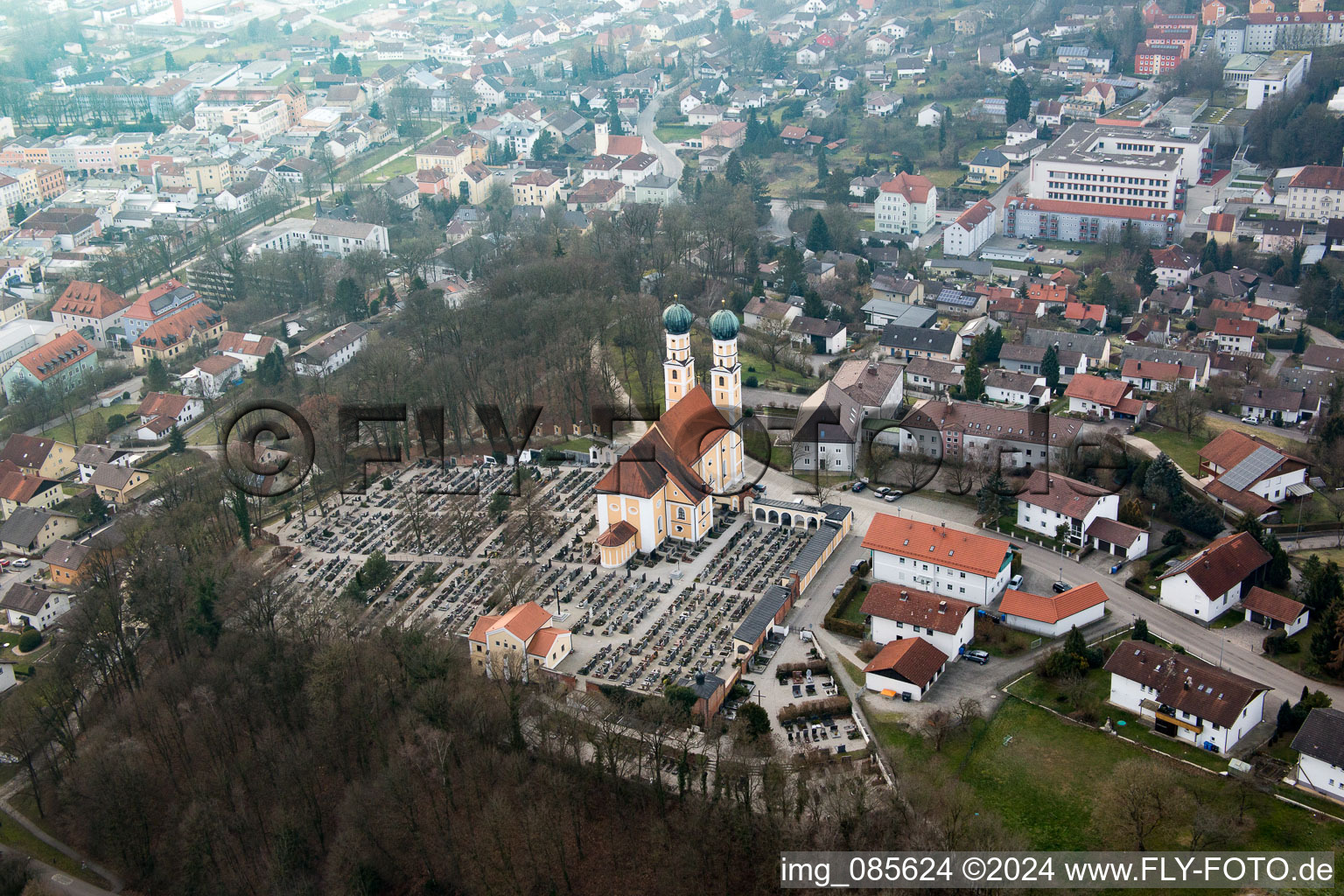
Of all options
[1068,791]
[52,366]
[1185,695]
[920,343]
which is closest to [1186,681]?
[1185,695]

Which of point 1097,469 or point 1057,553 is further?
point 1097,469

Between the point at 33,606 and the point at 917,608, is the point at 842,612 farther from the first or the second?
the point at 33,606

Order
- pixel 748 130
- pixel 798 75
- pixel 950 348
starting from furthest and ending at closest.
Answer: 1. pixel 798 75
2. pixel 748 130
3. pixel 950 348

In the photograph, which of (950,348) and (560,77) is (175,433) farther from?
(560,77)

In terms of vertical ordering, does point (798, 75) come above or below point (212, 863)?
above

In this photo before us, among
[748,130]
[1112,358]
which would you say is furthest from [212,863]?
[748,130]

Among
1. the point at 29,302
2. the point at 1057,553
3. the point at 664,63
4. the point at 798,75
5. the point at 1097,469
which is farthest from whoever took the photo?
the point at 664,63

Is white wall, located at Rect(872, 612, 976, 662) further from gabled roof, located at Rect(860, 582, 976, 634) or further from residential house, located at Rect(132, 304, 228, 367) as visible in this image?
residential house, located at Rect(132, 304, 228, 367)
